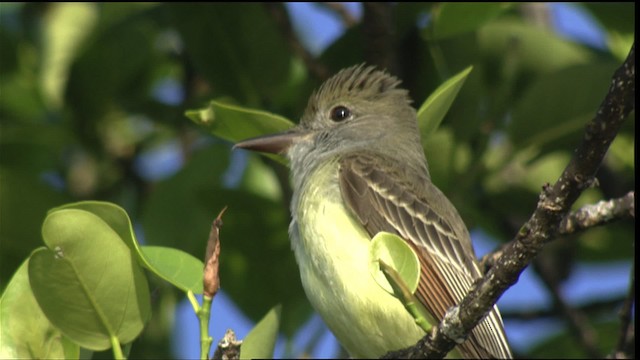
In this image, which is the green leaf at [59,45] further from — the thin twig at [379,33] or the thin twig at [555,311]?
the thin twig at [555,311]

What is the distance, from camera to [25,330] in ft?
12.9

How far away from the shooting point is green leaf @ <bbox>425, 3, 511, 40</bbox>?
507 centimetres

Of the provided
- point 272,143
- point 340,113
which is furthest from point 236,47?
point 340,113

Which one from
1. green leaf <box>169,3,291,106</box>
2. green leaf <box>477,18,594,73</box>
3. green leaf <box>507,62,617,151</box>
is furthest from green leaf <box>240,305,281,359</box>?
green leaf <box>477,18,594,73</box>

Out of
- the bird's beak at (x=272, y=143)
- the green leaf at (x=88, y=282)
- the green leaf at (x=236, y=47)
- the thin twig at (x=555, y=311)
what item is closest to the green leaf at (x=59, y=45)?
the green leaf at (x=236, y=47)

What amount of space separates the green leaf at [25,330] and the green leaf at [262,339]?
62cm

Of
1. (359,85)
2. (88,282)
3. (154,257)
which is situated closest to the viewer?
(88,282)

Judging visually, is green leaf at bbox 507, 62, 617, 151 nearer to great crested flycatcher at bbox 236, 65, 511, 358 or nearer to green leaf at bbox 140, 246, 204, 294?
great crested flycatcher at bbox 236, 65, 511, 358

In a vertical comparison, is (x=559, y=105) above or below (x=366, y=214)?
above

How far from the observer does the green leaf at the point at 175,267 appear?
382cm

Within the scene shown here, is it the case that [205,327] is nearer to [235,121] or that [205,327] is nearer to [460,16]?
[235,121]

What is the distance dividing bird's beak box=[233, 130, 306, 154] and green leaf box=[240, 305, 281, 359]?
3.28 feet

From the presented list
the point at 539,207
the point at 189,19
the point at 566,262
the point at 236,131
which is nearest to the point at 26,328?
the point at 236,131

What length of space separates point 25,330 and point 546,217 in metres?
1.79
